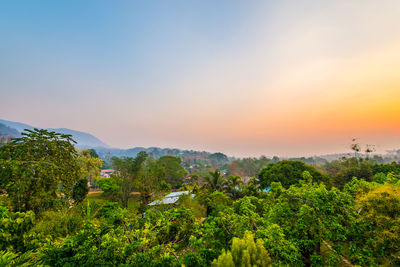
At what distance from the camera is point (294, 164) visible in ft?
64.1

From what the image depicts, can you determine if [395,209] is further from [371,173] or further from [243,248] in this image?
[371,173]

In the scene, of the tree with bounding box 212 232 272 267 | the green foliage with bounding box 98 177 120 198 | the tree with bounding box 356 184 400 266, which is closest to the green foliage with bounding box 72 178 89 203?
the green foliage with bounding box 98 177 120 198

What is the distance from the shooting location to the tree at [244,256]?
2.82 m

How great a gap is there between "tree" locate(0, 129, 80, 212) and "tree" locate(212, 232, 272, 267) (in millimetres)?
7905

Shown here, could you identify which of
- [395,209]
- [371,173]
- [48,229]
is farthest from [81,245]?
[371,173]

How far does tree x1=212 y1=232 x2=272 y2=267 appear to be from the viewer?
2816 millimetres

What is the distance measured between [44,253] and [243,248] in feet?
16.4

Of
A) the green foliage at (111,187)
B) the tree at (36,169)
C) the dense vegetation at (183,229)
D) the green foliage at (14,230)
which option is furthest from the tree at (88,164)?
the green foliage at (14,230)

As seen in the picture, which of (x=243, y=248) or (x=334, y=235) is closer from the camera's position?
(x=243, y=248)

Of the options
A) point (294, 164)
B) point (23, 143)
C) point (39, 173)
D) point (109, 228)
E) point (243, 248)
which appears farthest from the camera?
point (294, 164)

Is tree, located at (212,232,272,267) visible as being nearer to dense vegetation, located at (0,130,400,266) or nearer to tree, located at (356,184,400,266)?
dense vegetation, located at (0,130,400,266)

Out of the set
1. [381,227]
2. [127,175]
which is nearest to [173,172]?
[127,175]

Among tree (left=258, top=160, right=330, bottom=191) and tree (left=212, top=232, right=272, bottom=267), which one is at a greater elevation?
tree (left=212, top=232, right=272, bottom=267)

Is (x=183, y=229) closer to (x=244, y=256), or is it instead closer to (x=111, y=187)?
(x=244, y=256)
